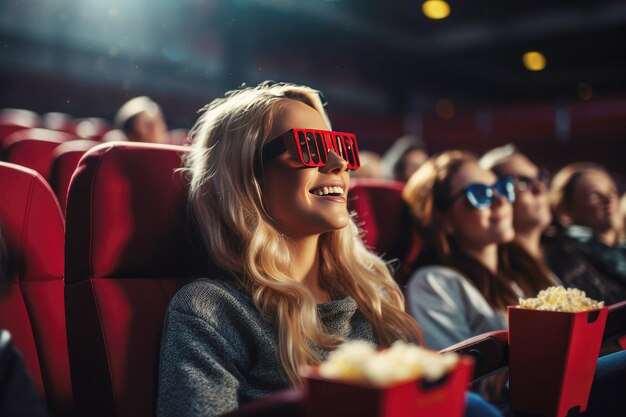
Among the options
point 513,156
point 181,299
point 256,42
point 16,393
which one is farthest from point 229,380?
point 256,42

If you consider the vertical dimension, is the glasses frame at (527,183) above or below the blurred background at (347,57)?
below

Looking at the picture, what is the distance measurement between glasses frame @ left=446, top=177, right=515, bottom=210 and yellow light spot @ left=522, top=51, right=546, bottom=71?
7817 mm

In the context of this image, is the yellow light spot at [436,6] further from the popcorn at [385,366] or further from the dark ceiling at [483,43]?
the popcorn at [385,366]

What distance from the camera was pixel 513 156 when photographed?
79.4 inches

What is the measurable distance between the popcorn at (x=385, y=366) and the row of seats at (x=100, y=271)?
46cm

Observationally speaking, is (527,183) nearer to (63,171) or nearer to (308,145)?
(308,145)

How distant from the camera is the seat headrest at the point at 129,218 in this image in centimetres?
106

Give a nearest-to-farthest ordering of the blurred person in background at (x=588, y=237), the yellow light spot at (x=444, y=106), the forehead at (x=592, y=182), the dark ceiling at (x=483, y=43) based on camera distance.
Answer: the blurred person in background at (x=588, y=237) → the forehead at (x=592, y=182) → the dark ceiling at (x=483, y=43) → the yellow light spot at (x=444, y=106)

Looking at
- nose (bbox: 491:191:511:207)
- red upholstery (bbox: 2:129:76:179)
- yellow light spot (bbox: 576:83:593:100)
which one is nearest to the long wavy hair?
nose (bbox: 491:191:511:207)

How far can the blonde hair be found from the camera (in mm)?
1066

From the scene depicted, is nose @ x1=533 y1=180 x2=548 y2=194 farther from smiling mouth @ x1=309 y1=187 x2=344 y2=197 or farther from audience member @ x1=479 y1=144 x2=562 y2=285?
smiling mouth @ x1=309 y1=187 x2=344 y2=197

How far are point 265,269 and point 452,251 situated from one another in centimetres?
74

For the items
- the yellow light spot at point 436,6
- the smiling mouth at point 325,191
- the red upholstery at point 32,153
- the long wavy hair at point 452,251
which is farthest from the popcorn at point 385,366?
the yellow light spot at point 436,6

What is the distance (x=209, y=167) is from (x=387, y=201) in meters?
0.64
